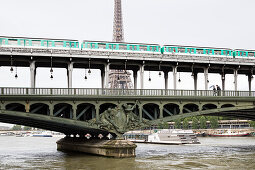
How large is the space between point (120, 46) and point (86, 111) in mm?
8642

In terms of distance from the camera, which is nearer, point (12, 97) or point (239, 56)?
point (12, 97)

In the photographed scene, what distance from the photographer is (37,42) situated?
4594cm

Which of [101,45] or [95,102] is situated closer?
[95,102]

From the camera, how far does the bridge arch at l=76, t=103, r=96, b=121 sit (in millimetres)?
46094

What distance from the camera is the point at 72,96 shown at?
44.5m

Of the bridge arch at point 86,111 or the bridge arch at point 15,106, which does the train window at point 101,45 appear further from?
the bridge arch at point 15,106

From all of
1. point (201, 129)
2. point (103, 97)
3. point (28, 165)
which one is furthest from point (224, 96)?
point (201, 129)

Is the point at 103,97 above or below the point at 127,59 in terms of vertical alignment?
below

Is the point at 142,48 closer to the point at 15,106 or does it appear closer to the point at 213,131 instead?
the point at 15,106

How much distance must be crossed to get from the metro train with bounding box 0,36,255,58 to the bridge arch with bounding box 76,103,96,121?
6610mm

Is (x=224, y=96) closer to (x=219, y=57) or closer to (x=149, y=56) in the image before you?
(x=219, y=57)

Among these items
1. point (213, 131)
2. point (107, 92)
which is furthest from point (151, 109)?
point (213, 131)

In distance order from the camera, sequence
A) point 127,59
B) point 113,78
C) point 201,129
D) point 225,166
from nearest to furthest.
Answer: point 225,166 < point 127,59 < point 113,78 < point 201,129

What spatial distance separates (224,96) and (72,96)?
735 inches
